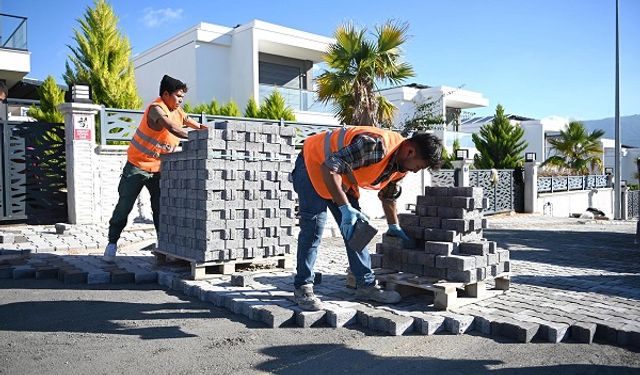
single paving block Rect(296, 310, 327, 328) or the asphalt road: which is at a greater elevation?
single paving block Rect(296, 310, 327, 328)

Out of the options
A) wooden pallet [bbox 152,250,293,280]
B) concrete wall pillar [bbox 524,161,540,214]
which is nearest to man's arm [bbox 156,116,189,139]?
wooden pallet [bbox 152,250,293,280]

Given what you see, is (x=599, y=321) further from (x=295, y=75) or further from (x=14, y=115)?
(x=14, y=115)

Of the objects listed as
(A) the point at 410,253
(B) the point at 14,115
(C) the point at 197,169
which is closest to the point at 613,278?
(A) the point at 410,253

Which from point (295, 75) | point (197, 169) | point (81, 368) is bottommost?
point (81, 368)

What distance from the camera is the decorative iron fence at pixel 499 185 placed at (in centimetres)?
1797

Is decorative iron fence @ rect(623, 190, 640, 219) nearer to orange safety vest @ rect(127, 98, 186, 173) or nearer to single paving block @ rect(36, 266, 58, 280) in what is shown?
orange safety vest @ rect(127, 98, 186, 173)

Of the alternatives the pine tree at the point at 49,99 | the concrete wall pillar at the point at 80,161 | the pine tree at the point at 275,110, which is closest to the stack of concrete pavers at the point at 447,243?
the concrete wall pillar at the point at 80,161

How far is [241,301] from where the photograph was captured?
4566mm

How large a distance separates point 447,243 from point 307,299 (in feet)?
4.50

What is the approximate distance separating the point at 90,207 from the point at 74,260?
12.7 ft

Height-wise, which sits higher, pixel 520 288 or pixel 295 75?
pixel 295 75

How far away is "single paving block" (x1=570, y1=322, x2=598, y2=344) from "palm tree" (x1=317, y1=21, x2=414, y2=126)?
11058 mm

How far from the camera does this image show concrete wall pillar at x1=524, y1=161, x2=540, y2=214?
66.0 feet

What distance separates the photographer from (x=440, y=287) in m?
4.38
